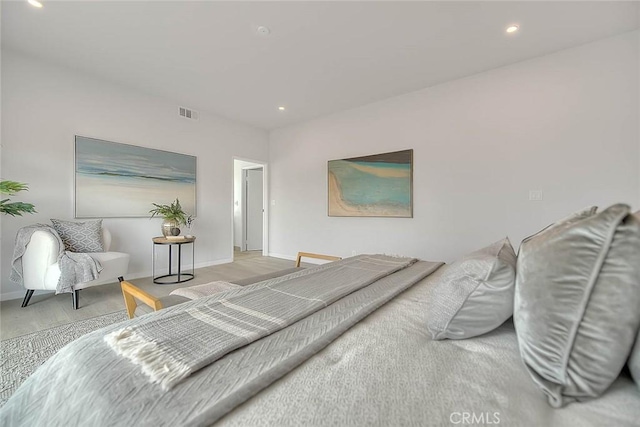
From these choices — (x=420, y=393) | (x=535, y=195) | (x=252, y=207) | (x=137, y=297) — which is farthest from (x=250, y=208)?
(x=420, y=393)

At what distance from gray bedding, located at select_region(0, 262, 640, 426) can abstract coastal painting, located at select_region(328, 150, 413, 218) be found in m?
2.99

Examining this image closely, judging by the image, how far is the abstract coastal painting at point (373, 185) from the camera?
11.8 feet

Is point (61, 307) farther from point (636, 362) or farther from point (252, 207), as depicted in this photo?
point (252, 207)

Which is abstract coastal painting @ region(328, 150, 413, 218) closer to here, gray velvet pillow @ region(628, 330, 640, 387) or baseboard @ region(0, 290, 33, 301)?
gray velvet pillow @ region(628, 330, 640, 387)

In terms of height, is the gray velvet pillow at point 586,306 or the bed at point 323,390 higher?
the gray velvet pillow at point 586,306

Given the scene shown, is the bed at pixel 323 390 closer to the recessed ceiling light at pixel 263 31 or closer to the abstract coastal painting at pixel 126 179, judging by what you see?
the recessed ceiling light at pixel 263 31

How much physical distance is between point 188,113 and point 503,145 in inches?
177

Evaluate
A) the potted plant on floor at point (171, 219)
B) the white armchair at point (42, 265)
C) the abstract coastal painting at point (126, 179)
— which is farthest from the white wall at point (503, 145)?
the white armchair at point (42, 265)

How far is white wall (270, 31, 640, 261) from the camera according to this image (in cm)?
240

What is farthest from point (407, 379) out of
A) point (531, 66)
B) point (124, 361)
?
point (531, 66)

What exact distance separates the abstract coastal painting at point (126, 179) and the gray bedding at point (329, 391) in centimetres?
324

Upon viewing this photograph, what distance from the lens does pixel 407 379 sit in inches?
24.0

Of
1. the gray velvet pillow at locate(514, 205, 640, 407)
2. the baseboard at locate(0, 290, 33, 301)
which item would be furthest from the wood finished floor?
the gray velvet pillow at locate(514, 205, 640, 407)

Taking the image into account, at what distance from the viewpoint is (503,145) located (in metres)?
2.90
